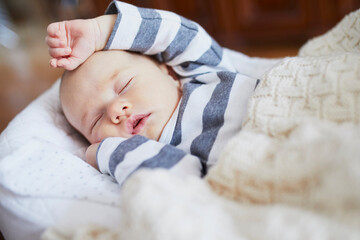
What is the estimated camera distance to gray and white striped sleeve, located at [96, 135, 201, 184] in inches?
28.9

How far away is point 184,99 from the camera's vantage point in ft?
3.09

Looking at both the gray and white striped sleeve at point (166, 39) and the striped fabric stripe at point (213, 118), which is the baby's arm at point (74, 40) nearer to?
the gray and white striped sleeve at point (166, 39)

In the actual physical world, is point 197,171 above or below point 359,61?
below

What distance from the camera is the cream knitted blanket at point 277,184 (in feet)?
1.64

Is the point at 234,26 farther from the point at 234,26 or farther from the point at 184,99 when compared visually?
the point at 184,99

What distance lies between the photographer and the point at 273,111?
0.74 meters

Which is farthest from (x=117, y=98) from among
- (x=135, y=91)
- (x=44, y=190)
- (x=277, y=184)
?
(x=277, y=184)

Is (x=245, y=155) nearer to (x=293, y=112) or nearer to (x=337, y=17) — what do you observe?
(x=293, y=112)

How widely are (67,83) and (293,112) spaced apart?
543 millimetres

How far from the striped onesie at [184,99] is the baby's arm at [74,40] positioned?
0.11ft

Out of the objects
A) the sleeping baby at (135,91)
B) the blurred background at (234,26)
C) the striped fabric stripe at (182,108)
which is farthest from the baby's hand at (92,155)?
the blurred background at (234,26)

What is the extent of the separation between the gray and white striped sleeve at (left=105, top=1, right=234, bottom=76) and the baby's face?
0.17ft

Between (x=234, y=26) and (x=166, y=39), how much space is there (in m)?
1.21

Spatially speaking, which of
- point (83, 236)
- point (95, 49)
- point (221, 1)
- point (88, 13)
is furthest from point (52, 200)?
point (88, 13)
